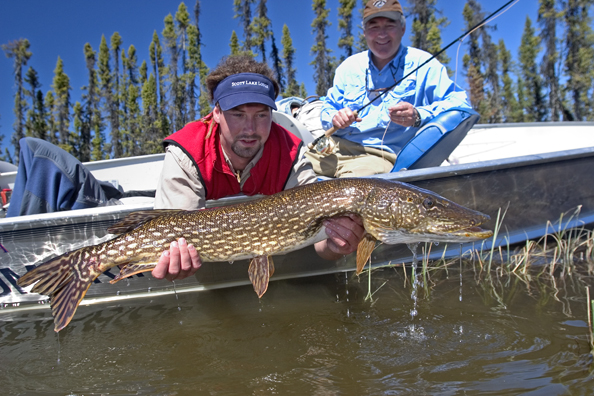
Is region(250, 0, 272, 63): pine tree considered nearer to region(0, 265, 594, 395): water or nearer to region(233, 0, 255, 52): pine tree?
region(233, 0, 255, 52): pine tree

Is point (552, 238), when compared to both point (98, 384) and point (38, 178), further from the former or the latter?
point (38, 178)

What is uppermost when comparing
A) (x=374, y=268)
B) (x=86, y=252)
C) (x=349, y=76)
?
(x=349, y=76)

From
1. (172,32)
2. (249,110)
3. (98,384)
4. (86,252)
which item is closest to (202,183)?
(249,110)

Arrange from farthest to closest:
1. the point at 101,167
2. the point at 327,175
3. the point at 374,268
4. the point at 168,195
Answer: the point at 101,167
the point at 327,175
the point at 374,268
the point at 168,195

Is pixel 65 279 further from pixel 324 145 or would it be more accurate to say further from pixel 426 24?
pixel 426 24

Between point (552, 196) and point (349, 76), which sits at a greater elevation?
point (349, 76)

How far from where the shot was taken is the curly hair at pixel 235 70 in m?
3.17

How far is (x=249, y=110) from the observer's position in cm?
292

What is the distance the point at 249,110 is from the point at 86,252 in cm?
146

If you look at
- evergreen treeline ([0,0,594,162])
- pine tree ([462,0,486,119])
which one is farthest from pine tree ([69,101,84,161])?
pine tree ([462,0,486,119])

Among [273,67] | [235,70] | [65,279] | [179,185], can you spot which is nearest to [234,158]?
[179,185]

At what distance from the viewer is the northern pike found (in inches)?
95.0

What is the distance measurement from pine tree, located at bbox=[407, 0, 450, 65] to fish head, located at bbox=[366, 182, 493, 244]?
92.1 feet

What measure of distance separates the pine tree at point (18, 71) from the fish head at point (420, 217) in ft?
113
